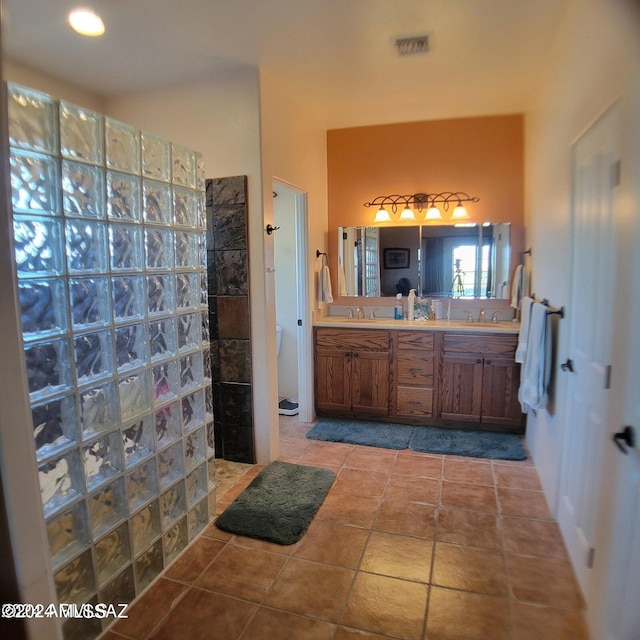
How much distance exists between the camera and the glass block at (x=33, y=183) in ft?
4.32

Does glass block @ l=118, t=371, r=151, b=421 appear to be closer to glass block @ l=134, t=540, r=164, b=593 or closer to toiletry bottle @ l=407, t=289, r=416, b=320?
glass block @ l=134, t=540, r=164, b=593

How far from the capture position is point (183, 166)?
2.08 metres

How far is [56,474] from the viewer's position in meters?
1.48

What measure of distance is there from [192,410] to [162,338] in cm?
45

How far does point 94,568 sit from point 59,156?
4.95ft

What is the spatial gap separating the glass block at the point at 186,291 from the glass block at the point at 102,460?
66cm

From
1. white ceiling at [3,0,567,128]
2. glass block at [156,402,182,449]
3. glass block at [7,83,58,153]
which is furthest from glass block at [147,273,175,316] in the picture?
white ceiling at [3,0,567,128]

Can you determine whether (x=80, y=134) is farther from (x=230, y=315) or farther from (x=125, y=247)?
(x=230, y=315)

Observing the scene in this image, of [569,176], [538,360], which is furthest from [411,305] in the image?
[569,176]

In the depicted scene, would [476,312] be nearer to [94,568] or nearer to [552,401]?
[552,401]

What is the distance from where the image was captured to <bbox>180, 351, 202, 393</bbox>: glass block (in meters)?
2.10

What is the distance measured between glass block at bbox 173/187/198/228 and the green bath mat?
163cm

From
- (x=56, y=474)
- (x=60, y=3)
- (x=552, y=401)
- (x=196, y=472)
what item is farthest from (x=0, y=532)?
(x=552, y=401)

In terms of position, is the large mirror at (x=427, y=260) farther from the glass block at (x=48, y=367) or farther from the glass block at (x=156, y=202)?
the glass block at (x=48, y=367)
